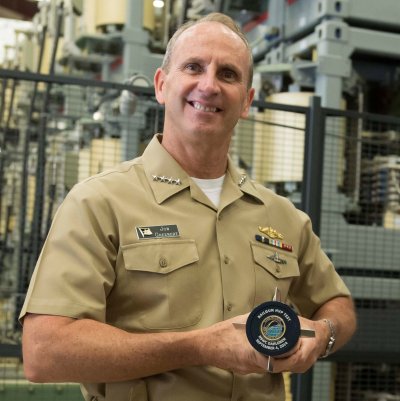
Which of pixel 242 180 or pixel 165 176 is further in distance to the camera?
pixel 242 180

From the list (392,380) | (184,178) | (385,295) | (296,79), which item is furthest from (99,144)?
(184,178)

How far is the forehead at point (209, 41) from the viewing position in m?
1.98

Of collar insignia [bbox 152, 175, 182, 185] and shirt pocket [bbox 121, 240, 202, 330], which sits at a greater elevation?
collar insignia [bbox 152, 175, 182, 185]

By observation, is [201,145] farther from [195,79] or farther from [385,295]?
[385,295]

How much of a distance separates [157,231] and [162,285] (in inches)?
5.8

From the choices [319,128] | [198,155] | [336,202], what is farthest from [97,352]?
[336,202]

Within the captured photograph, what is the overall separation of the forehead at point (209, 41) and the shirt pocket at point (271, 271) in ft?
1.80

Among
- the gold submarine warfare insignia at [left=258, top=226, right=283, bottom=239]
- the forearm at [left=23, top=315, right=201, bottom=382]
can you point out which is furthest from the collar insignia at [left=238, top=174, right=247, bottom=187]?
the forearm at [left=23, top=315, right=201, bottom=382]

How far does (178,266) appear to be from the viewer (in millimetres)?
1858

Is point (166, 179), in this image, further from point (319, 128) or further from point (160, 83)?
point (319, 128)

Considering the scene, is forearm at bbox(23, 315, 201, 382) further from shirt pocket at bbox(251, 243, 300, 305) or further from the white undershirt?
the white undershirt

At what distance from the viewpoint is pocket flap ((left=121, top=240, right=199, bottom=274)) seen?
5.93ft

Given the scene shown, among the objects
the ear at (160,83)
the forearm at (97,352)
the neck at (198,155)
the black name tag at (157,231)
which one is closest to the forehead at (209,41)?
the ear at (160,83)

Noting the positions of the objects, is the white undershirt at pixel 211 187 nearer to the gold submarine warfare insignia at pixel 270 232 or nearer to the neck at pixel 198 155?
the neck at pixel 198 155
